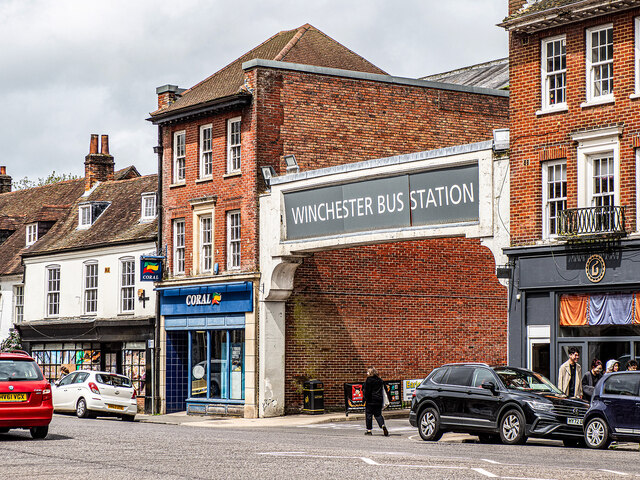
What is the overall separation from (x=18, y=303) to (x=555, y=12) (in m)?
30.1

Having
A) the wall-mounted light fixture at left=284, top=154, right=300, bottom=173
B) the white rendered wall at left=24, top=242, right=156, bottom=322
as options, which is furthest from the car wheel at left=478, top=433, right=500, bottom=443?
the white rendered wall at left=24, top=242, right=156, bottom=322

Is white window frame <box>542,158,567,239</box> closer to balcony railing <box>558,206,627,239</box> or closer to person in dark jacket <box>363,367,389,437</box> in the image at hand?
balcony railing <box>558,206,627,239</box>

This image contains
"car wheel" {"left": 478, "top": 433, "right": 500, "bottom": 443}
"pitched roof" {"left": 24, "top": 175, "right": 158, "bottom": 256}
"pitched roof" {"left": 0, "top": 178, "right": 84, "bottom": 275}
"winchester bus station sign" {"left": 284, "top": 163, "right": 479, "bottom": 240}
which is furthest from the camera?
"pitched roof" {"left": 0, "top": 178, "right": 84, "bottom": 275}

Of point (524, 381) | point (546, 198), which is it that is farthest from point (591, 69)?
point (524, 381)

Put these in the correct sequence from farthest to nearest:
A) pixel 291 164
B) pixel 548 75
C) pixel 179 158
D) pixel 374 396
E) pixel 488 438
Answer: pixel 179 158 → pixel 291 164 → pixel 548 75 → pixel 374 396 → pixel 488 438

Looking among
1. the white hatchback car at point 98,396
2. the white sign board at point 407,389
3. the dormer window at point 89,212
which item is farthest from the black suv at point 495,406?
the dormer window at point 89,212

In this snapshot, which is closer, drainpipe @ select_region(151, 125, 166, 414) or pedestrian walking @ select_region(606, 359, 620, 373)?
pedestrian walking @ select_region(606, 359, 620, 373)

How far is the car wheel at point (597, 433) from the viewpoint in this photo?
1945 centimetres

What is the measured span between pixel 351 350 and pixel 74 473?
20.5 meters

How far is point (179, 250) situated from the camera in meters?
36.8

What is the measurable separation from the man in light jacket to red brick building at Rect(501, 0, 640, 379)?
1021 mm

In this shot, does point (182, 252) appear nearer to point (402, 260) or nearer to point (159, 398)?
point (159, 398)

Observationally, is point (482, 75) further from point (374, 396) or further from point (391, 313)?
point (374, 396)

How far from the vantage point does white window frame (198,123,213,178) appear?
3562 centimetres
